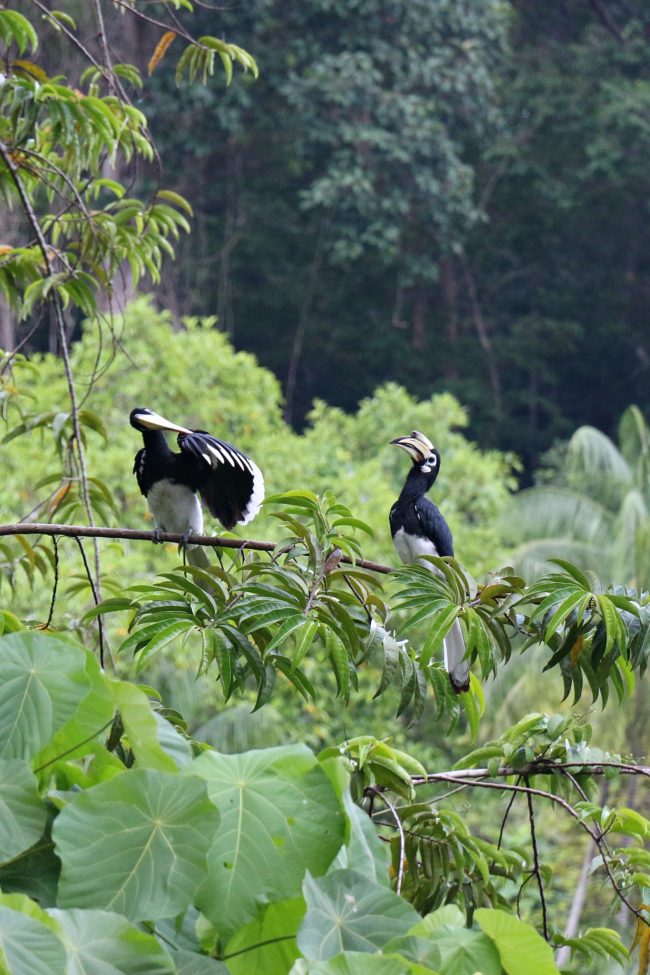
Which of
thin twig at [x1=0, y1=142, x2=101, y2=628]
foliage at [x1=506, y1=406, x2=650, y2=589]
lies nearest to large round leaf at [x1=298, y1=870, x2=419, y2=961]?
thin twig at [x1=0, y1=142, x2=101, y2=628]

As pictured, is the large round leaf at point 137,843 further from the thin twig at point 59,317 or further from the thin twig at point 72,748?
the thin twig at point 59,317

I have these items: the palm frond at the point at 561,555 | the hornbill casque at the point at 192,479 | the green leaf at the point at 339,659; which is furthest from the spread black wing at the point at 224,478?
the palm frond at the point at 561,555

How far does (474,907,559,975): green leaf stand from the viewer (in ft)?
3.52

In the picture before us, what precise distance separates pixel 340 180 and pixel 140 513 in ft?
18.7

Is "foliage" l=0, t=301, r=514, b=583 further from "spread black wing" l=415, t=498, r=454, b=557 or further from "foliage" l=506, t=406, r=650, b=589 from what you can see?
"spread black wing" l=415, t=498, r=454, b=557

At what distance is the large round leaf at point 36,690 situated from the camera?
1087 mm

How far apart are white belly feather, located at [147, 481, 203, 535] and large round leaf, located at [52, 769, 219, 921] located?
131cm

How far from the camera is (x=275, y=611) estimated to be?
1536mm

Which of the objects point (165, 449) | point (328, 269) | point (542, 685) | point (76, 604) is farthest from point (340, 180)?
point (165, 449)

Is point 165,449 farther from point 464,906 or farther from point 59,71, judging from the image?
point 59,71

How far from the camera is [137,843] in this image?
40.9 inches

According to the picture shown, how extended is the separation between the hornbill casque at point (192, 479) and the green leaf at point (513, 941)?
30.5 inches

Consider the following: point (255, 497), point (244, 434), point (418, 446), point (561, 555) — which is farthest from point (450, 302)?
point (255, 497)

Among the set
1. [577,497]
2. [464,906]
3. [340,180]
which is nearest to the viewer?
[464,906]
